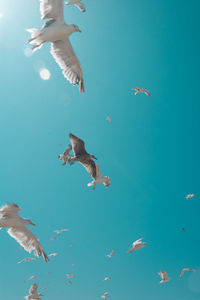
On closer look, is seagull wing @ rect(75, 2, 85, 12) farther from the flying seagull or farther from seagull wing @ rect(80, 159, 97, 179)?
seagull wing @ rect(80, 159, 97, 179)

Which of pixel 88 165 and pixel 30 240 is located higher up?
pixel 88 165

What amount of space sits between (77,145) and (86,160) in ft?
4.14

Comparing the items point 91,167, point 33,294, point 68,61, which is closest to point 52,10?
point 68,61

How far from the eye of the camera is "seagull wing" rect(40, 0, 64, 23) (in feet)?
35.7

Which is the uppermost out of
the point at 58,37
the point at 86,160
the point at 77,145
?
the point at 58,37

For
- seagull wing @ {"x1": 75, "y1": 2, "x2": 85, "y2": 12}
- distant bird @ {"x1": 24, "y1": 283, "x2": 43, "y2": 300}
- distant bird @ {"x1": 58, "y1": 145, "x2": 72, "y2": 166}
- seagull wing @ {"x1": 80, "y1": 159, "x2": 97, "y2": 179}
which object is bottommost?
distant bird @ {"x1": 24, "y1": 283, "x2": 43, "y2": 300}

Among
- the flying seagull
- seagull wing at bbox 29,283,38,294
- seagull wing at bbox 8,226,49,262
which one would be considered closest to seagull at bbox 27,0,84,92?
the flying seagull

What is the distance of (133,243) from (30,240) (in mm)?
6072

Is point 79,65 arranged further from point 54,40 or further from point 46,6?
point 46,6

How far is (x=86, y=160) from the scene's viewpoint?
520 inches

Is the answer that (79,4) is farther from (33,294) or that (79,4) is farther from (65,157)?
(33,294)

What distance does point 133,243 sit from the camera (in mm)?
15461

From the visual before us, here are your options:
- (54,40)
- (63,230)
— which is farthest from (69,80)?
(63,230)

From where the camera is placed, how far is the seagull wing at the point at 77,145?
12.1 m
